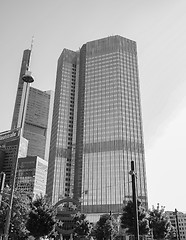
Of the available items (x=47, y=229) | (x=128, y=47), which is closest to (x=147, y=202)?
(x=128, y=47)

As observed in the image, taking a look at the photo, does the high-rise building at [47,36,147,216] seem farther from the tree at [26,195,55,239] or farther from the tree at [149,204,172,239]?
the tree at [26,195,55,239]

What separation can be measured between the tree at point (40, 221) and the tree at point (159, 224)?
64.8ft

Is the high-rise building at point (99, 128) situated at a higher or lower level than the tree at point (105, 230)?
higher

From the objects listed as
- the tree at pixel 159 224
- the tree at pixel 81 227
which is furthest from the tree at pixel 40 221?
the tree at pixel 159 224

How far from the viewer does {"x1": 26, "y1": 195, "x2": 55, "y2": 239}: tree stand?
111 ft

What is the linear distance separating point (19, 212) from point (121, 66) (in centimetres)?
13710

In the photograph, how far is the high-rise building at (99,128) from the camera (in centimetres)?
13812

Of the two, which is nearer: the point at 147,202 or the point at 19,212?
the point at 19,212

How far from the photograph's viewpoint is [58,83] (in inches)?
7347

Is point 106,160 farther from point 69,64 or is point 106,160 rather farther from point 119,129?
point 69,64

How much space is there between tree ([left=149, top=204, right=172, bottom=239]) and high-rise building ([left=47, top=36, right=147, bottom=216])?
280ft

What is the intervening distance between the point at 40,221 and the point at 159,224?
2231 centimetres

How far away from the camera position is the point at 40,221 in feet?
111

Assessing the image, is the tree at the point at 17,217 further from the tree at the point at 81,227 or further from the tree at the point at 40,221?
the tree at the point at 81,227
